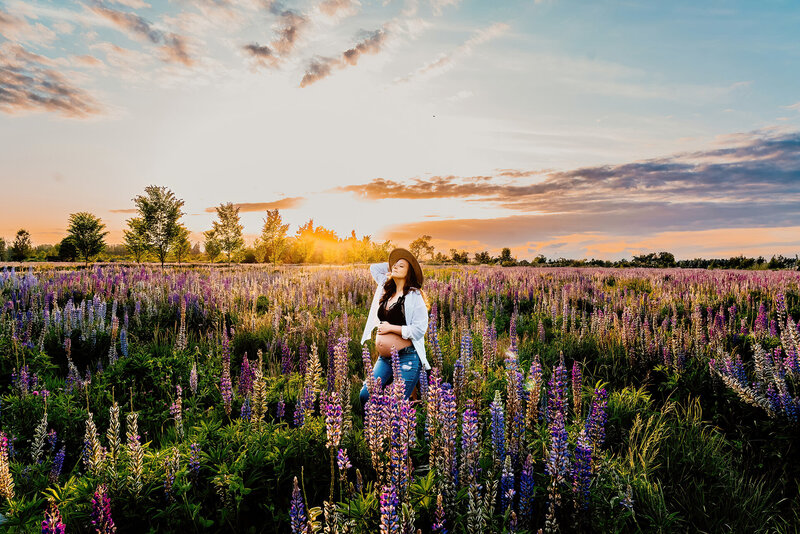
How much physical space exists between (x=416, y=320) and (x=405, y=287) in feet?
1.83

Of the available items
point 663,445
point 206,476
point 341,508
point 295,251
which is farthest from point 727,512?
point 295,251

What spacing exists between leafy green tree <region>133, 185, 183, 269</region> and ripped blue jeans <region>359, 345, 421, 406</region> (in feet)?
132

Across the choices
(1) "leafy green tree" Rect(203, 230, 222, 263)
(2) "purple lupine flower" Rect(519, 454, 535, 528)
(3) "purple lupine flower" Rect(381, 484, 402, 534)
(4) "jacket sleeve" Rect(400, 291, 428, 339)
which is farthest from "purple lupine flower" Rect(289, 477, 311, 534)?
(1) "leafy green tree" Rect(203, 230, 222, 263)

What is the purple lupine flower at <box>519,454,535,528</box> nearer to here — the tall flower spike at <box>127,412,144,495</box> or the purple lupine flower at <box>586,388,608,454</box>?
the purple lupine flower at <box>586,388,608,454</box>

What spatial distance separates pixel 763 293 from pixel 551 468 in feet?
41.9

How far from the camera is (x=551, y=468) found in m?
2.38

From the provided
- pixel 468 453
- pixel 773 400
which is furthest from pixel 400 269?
pixel 773 400

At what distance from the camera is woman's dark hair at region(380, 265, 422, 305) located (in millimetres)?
5586

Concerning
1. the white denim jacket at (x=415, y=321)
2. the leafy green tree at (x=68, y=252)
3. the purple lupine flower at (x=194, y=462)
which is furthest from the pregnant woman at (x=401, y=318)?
the leafy green tree at (x=68, y=252)

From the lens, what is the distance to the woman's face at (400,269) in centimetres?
552

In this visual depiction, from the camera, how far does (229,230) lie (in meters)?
63.4

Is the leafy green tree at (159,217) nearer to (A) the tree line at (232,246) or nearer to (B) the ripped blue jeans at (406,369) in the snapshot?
(A) the tree line at (232,246)

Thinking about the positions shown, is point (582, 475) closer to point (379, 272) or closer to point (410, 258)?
point (410, 258)

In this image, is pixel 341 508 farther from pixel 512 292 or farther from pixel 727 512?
pixel 512 292
